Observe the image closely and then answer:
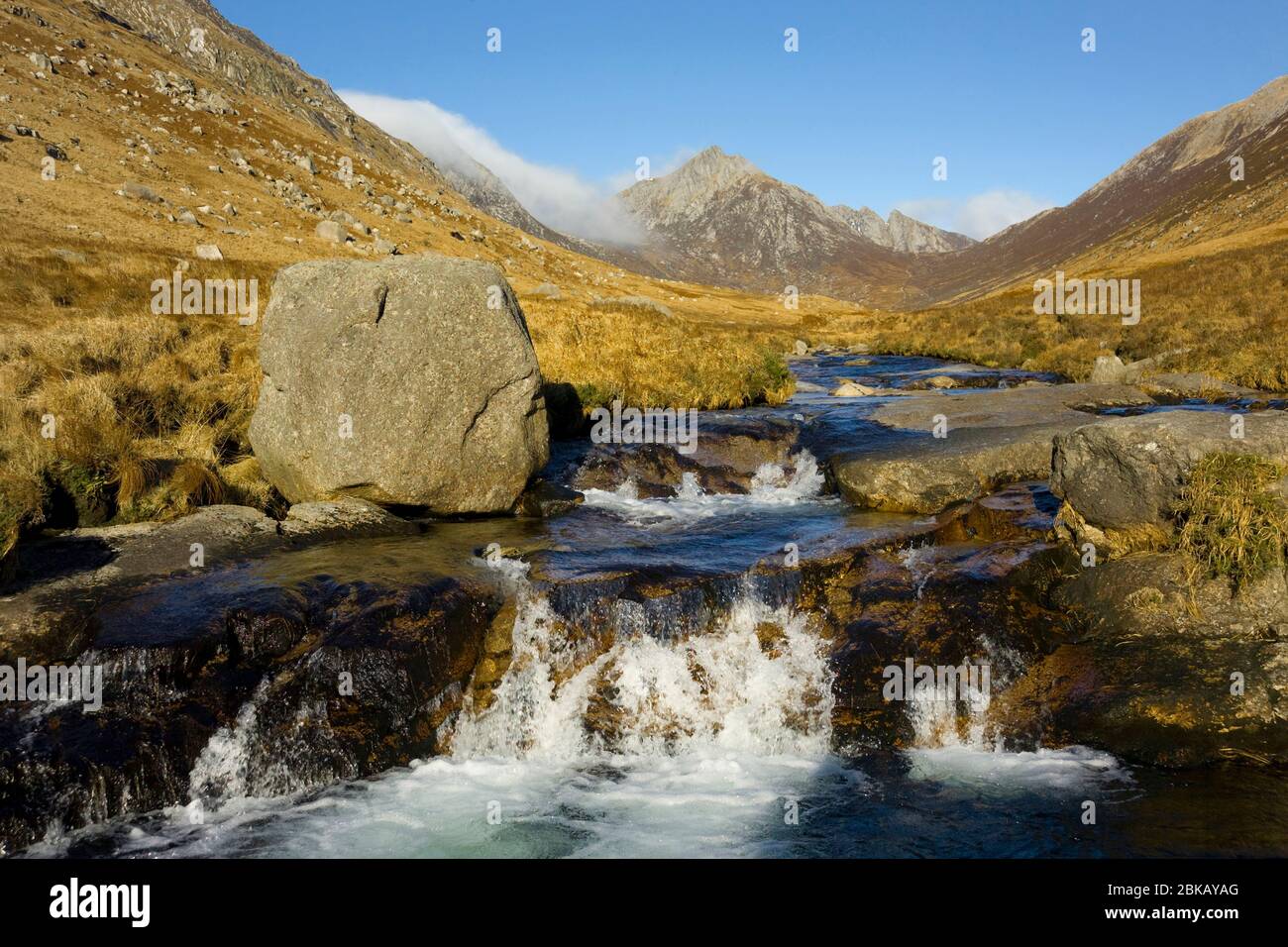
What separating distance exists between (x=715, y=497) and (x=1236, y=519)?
9536mm

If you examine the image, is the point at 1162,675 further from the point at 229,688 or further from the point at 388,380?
the point at 388,380

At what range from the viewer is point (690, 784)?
29.2ft

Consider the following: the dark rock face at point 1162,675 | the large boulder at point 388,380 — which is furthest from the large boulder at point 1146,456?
the large boulder at point 388,380

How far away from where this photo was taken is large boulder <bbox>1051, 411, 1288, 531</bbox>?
1023 cm

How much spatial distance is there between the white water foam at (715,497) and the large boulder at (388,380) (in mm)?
3033

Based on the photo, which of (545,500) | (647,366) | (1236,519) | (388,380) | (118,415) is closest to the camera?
(1236,519)

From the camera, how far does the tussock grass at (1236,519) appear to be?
9.34 m

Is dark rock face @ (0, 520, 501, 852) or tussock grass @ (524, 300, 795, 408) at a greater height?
tussock grass @ (524, 300, 795, 408)

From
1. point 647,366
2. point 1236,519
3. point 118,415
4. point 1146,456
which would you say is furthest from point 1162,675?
point 647,366

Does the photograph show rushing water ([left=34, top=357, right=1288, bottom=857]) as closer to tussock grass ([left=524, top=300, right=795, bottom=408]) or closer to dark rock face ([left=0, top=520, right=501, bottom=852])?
dark rock face ([left=0, top=520, right=501, bottom=852])

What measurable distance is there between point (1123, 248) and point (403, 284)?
158 m

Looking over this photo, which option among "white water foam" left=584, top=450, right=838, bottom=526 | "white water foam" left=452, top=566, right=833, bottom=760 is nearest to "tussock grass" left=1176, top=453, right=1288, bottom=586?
"white water foam" left=452, top=566, right=833, bottom=760

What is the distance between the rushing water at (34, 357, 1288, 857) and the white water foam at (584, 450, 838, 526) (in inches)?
136

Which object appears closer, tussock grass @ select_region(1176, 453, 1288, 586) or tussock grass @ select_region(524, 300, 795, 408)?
tussock grass @ select_region(1176, 453, 1288, 586)
